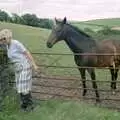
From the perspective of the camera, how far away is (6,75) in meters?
8.41

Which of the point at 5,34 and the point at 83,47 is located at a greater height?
the point at 5,34

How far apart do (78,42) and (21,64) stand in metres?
3.22

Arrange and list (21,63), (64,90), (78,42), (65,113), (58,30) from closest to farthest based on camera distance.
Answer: (65,113), (21,63), (78,42), (58,30), (64,90)

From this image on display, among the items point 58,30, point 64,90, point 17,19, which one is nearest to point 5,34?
point 58,30

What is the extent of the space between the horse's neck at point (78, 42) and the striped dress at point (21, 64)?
305cm

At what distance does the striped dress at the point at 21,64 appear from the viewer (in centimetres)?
808

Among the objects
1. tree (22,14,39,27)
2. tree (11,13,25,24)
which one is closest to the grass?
tree (22,14,39,27)

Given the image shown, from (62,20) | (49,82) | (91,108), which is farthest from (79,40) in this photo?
(91,108)

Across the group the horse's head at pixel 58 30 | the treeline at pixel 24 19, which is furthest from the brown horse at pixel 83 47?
the treeline at pixel 24 19

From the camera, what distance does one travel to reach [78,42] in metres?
11.0

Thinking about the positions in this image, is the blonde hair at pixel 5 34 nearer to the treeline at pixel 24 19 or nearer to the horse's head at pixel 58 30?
the horse's head at pixel 58 30

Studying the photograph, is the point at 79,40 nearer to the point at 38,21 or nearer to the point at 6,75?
the point at 6,75

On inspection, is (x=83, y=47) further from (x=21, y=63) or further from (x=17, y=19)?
(x=17, y=19)

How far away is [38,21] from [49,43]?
27.1 m
